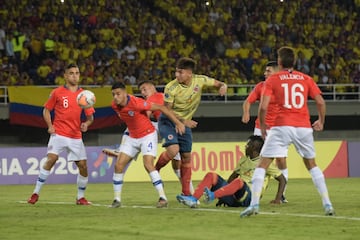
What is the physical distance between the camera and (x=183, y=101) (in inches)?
604

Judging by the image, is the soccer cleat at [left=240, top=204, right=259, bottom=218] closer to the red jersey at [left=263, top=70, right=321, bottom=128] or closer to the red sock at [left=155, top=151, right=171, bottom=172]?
the red jersey at [left=263, top=70, right=321, bottom=128]

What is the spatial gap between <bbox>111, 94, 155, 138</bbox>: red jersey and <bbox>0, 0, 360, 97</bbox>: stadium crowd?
52.5 feet

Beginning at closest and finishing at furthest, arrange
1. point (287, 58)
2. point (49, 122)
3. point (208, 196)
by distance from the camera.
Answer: point (287, 58), point (208, 196), point (49, 122)

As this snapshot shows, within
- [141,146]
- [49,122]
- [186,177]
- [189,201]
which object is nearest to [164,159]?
[186,177]

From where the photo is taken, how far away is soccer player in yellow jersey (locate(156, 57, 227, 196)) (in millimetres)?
15234

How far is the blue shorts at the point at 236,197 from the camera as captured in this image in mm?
14344

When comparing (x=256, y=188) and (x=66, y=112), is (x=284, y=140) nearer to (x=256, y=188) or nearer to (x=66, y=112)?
(x=256, y=188)

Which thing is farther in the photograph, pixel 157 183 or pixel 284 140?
pixel 157 183

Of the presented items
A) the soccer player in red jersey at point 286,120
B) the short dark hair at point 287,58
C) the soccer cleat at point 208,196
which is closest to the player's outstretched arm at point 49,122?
the soccer cleat at point 208,196

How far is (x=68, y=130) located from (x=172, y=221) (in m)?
4.44

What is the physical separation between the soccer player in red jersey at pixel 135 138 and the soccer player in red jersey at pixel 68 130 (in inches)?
53.0

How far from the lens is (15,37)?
102ft

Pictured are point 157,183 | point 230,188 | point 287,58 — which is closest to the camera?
point 287,58

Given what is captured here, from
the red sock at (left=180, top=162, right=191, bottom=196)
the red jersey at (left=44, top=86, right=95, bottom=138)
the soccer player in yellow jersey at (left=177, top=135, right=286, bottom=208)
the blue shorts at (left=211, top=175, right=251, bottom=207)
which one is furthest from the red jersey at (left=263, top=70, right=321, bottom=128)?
the red jersey at (left=44, top=86, right=95, bottom=138)
